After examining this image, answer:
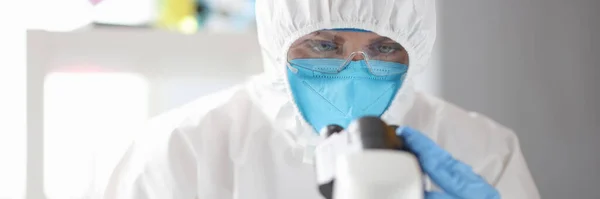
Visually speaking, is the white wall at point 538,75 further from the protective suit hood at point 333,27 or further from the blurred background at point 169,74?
the protective suit hood at point 333,27

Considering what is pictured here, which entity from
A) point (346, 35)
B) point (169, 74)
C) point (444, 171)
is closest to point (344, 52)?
point (346, 35)

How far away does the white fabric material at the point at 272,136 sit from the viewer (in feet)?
3.48

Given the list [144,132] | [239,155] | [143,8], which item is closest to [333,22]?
[239,155]

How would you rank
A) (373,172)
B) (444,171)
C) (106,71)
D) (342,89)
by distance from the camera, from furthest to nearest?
(106,71)
(342,89)
(444,171)
(373,172)

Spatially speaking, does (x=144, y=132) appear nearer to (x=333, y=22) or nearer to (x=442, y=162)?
(x=333, y=22)

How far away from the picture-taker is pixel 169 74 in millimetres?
1373

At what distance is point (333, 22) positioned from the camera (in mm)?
1046

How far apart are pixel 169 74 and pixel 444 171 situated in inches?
30.0

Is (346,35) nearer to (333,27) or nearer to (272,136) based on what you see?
(333,27)

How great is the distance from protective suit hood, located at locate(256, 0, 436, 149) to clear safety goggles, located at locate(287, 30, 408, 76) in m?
0.01

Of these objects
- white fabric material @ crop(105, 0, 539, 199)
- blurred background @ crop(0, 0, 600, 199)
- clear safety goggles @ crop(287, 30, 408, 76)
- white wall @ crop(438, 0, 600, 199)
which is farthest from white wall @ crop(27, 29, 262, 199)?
white wall @ crop(438, 0, 600, 199)

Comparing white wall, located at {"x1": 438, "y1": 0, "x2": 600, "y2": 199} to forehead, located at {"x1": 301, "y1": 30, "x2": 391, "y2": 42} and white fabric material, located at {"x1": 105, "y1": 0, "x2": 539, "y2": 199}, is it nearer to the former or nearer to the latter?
white fabric material, located at {"x1": 105, "y1": 0, "x2": 539, "y2": 199}

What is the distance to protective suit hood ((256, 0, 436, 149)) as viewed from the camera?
104 cm

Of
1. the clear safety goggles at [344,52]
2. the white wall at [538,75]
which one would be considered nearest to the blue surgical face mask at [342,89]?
the clear safety goggles at [344,52]
